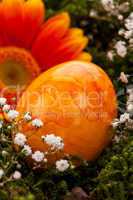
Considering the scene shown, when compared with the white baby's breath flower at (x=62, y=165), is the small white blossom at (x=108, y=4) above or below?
above

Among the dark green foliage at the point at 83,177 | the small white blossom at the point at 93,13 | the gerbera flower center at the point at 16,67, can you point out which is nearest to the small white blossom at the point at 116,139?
the dark green foliage at the point at 83,177

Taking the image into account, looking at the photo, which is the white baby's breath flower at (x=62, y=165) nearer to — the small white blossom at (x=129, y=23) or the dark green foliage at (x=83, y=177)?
the dark green foliage at (x=83, y=177)

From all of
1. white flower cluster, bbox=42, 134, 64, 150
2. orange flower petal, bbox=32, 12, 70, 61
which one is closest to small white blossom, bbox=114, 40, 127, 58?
orange flower petal, bbox=32, 12, 70, 61

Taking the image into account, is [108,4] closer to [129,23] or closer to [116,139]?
[129,23]

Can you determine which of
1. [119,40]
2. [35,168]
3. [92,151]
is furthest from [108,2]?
[35,168]

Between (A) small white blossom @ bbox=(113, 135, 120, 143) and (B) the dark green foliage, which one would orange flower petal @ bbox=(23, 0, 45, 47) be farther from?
(A) small white blossom @ bbox=(113, 135, 120, 143)

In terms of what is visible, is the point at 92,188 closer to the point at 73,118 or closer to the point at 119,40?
the point at 73,118

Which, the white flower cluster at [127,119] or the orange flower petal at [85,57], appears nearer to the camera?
the white flower cluster at [127,119]
